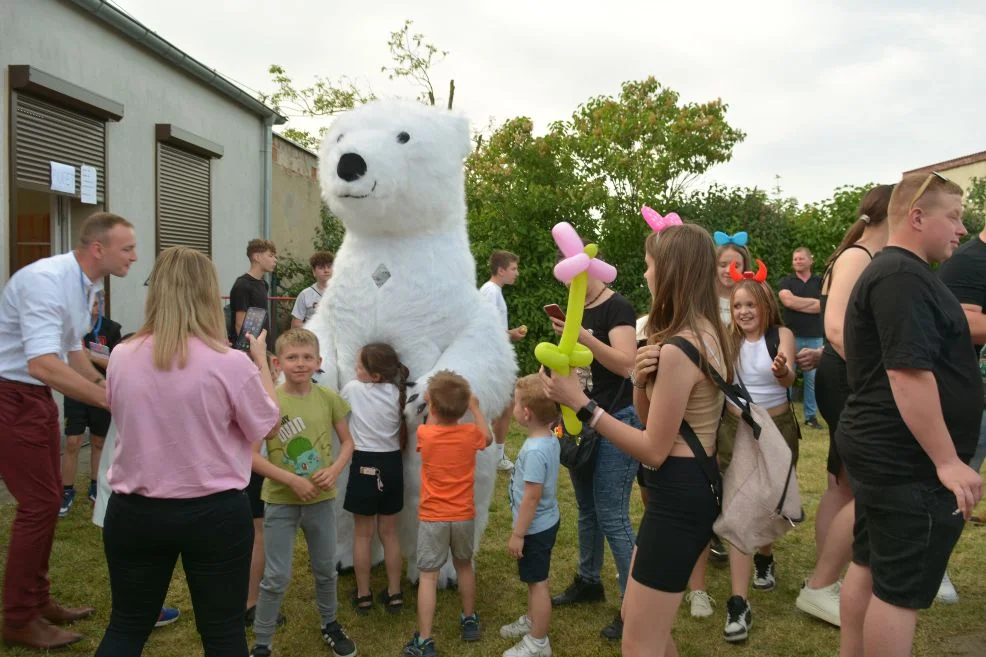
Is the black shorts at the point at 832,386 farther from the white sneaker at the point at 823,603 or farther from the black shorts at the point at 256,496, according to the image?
the black shorts at the point at 256,496

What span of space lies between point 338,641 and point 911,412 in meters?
2.27

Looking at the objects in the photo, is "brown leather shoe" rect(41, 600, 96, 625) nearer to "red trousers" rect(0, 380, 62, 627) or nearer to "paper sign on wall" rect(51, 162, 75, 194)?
"red trousers" rect(0, 380, 62, 627)

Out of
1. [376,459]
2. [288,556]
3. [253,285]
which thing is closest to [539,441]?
[376,459]

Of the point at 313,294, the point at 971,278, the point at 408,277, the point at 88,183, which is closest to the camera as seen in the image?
the point at 971,278

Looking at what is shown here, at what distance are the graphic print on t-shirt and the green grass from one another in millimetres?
782

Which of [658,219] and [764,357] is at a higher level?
[658,219]

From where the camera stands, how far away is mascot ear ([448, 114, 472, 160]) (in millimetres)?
3975

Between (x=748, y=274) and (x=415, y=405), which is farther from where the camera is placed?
(x=748, y=274)

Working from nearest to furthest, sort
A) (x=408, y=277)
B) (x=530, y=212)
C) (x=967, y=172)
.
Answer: (x=408, y=277) → (x=530, y=212) → (x=967, y=172)

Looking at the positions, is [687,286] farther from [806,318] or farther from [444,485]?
[806,318]

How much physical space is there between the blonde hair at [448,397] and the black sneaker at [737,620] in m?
1.42

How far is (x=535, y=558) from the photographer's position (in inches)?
121

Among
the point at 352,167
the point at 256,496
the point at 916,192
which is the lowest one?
the point at 256,496

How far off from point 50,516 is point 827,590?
10.6 feet
